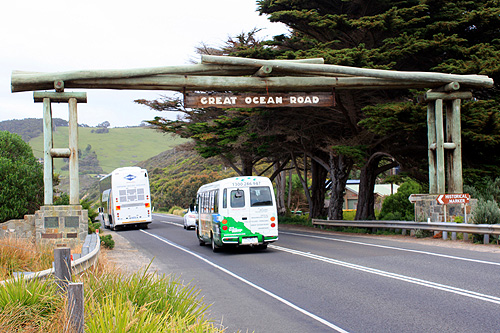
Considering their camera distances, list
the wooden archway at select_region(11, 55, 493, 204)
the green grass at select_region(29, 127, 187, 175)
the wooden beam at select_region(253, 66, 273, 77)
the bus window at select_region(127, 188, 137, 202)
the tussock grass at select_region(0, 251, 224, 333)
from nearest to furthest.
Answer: the tussock grass at select_region(0, 251, 224, 333)
the wooden archway at select_region(11, 55, 493, 204)
the wooden beam at select_region(253, 66, 273, 77)
the bus window at select_region(127, 188, 137, 202)
the green grass at select_region(29, 127, 187, 175)

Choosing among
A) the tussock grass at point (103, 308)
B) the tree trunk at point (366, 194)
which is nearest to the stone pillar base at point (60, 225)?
the tussock grass at point (103, 308)

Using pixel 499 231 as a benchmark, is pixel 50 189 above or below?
above

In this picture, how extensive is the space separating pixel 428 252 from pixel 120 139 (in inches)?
7438

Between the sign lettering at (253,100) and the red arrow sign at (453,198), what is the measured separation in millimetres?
5581

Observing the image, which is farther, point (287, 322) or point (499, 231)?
point (499, 231)

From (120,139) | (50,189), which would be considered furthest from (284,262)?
(120,139)

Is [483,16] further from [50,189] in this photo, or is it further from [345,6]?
[50,189]

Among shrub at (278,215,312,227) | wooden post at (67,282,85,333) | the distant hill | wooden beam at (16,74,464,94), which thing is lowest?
shrub at (278,215,312,227)

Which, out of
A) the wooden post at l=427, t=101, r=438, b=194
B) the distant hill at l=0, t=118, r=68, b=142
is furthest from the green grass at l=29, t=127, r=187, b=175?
the wooden post at l=427, t=101, r=438, b=194

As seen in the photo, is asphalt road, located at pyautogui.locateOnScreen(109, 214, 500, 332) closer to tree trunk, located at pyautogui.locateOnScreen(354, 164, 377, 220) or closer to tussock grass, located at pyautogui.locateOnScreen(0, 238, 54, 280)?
tussock grass, located at pyautogui.locateOnScreen(0, 238, 54, 280)

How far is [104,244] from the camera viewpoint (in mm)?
21125

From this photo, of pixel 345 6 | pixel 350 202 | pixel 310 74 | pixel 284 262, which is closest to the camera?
pixel 284 262

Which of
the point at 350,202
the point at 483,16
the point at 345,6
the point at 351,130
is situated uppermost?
the point at 345,6

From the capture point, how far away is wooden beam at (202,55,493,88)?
54.3ft
